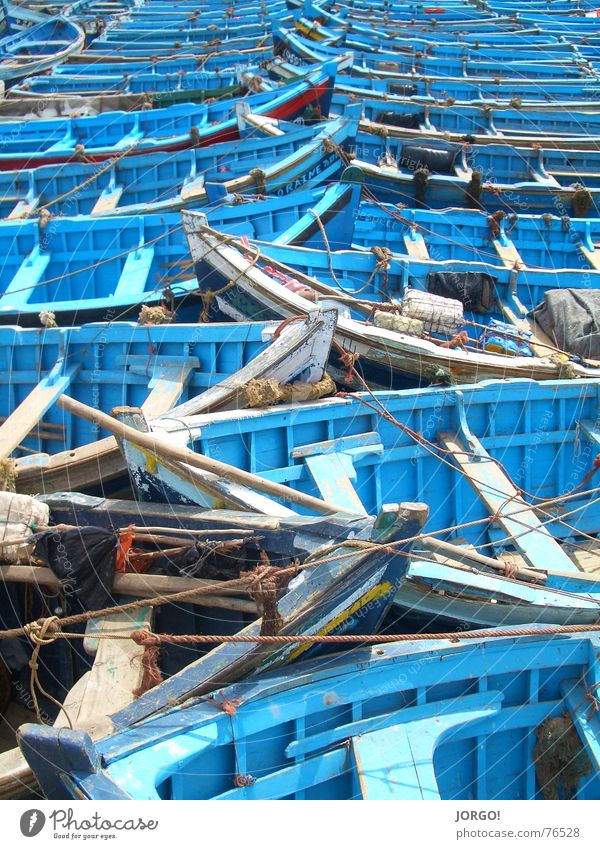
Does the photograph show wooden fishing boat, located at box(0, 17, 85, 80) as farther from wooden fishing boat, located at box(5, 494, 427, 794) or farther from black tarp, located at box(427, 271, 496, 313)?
wooden fishing boat, located at box(5, 494, 427, 794)

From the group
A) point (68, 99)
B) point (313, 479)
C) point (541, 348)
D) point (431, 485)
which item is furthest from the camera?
point (68, 99)

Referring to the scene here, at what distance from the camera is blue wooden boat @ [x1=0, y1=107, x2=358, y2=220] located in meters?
14.0

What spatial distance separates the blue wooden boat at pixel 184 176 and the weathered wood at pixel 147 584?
8.39 metres

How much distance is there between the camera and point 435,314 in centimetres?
1032

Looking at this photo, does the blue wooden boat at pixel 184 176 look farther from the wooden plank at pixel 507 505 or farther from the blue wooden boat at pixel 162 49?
the blue wooden boat at pixel 162 49

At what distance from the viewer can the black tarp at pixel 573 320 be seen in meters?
10.8

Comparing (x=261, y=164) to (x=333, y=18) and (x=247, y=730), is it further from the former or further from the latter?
(x=333, y=18)

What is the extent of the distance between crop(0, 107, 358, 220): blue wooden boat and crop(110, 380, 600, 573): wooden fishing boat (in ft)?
21.1

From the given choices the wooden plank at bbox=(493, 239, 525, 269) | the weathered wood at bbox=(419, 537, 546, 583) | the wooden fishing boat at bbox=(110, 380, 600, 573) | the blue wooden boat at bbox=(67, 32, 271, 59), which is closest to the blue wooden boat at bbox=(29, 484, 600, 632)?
the weathered wood at bbox=(419, 537, 546, 583)

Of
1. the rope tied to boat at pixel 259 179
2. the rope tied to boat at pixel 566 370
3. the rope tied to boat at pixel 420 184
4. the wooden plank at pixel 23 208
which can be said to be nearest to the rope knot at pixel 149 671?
the rope tied to boat at pixel 566 370

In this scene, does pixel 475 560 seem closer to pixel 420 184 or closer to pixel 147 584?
pixel 147 584

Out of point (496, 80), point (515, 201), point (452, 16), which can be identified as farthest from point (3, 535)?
point (452, 16)

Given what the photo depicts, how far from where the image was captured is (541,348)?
10875mm

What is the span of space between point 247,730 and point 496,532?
12.4 ft
